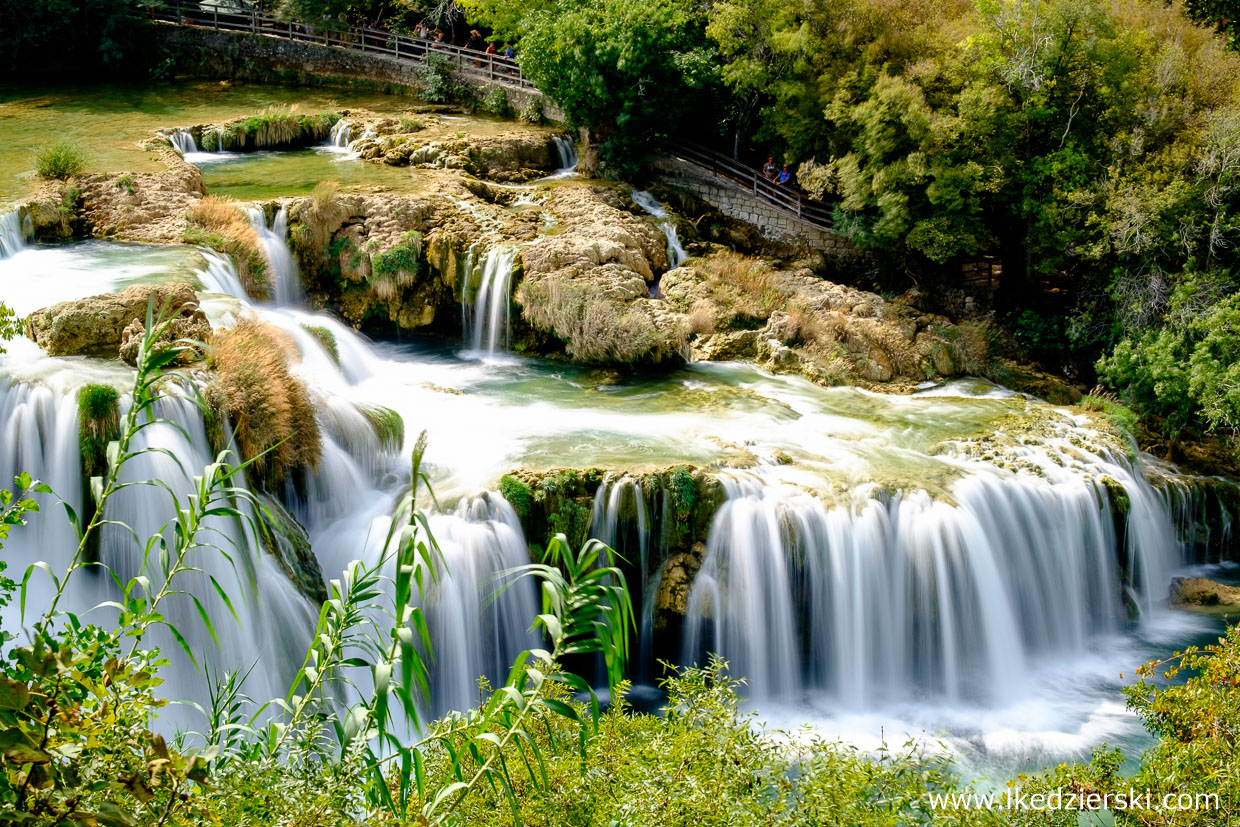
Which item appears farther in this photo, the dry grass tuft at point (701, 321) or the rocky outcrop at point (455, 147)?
the rocky outcrop at point (455, 147)

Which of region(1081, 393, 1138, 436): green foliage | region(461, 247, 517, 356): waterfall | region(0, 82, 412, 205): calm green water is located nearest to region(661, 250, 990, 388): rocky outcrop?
region(1081, 393, 1138, 436): green foliage

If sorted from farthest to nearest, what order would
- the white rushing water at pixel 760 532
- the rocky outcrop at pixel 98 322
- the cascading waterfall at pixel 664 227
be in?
the cascading waterfall at pixel 664 227
the rocky outcrop at pixel 98 322
the white rushing water at pixel 760 532

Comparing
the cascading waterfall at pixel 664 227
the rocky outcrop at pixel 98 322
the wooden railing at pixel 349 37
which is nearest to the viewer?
the rocky outcrop at pixel 98 322

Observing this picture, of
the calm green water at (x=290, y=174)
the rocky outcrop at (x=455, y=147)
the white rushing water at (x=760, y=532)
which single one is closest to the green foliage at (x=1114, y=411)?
the white rushing water at (x=760, y=532)

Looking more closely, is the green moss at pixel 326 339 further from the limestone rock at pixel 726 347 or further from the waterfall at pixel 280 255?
the limestone rock at pixel 726 347

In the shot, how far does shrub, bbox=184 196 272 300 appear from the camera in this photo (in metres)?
18.2

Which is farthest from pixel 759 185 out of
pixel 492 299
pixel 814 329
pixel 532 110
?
pixel 492 299

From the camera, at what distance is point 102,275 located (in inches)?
639

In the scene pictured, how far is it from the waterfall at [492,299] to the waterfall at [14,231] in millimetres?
7512

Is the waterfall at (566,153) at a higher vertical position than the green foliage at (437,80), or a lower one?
lower

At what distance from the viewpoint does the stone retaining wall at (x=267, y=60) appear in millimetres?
32312

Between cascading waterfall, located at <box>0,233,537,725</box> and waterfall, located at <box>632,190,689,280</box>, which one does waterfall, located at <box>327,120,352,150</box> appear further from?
cascading waterfall, located at <box>0,233,537,725</box>

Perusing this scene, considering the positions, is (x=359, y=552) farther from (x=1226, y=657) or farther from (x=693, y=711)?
(x=1226, y=657)

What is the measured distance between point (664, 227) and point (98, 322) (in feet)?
42.2
